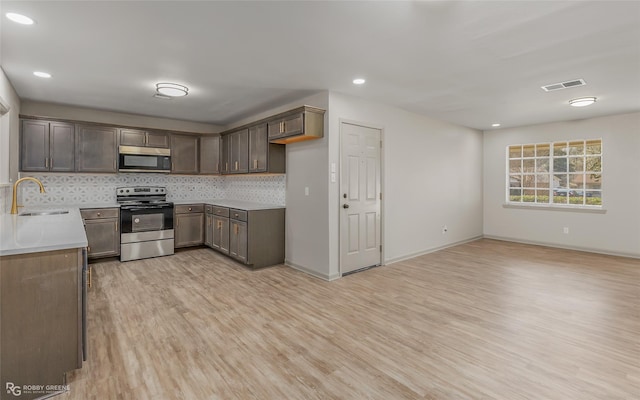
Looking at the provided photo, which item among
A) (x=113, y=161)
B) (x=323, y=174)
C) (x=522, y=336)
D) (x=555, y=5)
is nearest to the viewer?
(x=555, y=5)

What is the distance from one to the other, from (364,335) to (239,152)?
4018mm

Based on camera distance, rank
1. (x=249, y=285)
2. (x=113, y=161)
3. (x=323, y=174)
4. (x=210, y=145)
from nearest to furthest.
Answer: (x=249, y=285)
(x=323, y=174)
(x=113, y=161)
(x=210, y=145)

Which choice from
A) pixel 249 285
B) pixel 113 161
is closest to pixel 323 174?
pixel 249 285

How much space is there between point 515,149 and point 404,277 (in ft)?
15.5

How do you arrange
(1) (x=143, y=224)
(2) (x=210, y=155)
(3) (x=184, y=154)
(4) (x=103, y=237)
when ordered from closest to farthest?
(4) (x=103, y=237) → (1) (x=143, y=224) → (3) (x=184, y=154) → (2) (x=210, y=155)

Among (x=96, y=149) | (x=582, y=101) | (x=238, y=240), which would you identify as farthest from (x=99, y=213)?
(x=582, y=101)

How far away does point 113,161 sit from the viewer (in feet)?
17.3

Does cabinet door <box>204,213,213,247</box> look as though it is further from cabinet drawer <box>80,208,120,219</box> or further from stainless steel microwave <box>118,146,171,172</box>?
cabinet drawer <box>80,208,120,219</box>

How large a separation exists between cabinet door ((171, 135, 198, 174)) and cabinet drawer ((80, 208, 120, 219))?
1256 millimetres

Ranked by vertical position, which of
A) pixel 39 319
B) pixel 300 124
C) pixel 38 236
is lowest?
pixel 39 319

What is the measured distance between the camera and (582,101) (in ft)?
14.9

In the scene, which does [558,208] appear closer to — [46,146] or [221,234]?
[221,234]

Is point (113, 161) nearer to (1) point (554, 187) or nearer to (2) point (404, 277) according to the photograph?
(2) point (404, 277)

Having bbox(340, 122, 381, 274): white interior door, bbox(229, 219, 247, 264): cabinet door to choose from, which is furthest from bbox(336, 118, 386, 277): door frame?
bbox(229, 219, 247, 264): cabinet door
